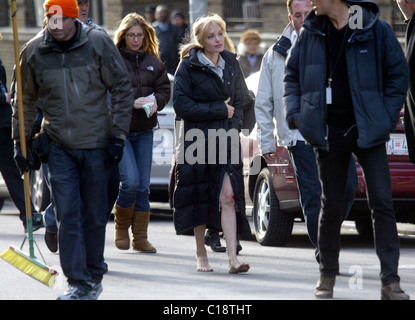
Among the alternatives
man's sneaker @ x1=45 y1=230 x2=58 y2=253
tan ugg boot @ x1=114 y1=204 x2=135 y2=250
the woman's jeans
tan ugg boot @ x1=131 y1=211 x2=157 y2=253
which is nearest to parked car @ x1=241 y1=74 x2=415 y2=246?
tan ugg boot @ x1=131 y1=211 x2=157 y2=253

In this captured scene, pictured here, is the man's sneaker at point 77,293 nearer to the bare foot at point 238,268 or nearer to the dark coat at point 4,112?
the bare foot at point 238,268

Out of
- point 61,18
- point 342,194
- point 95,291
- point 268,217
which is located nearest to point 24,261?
point 95,291

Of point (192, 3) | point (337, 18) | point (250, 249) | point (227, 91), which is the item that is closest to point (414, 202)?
point (250, 249)

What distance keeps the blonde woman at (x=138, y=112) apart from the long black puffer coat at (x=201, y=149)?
2.92ft

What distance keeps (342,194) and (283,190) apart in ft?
9.97

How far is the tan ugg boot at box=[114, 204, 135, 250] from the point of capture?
32.1 ft

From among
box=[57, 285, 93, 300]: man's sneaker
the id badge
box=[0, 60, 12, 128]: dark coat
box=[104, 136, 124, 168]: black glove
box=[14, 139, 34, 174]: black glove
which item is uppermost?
the id badge

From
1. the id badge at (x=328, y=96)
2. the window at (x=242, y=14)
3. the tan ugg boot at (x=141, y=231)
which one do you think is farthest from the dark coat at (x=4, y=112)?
the window at (x=242, y=14)

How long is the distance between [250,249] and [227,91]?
6.83 ft

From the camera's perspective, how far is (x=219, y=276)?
838 centimetres

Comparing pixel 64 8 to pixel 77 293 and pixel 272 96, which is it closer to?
pixel 77 293

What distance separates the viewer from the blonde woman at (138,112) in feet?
31.3

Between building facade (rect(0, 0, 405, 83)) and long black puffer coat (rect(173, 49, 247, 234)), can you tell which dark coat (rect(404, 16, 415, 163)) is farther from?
building facade (rect(0, 0, 405, 83))
